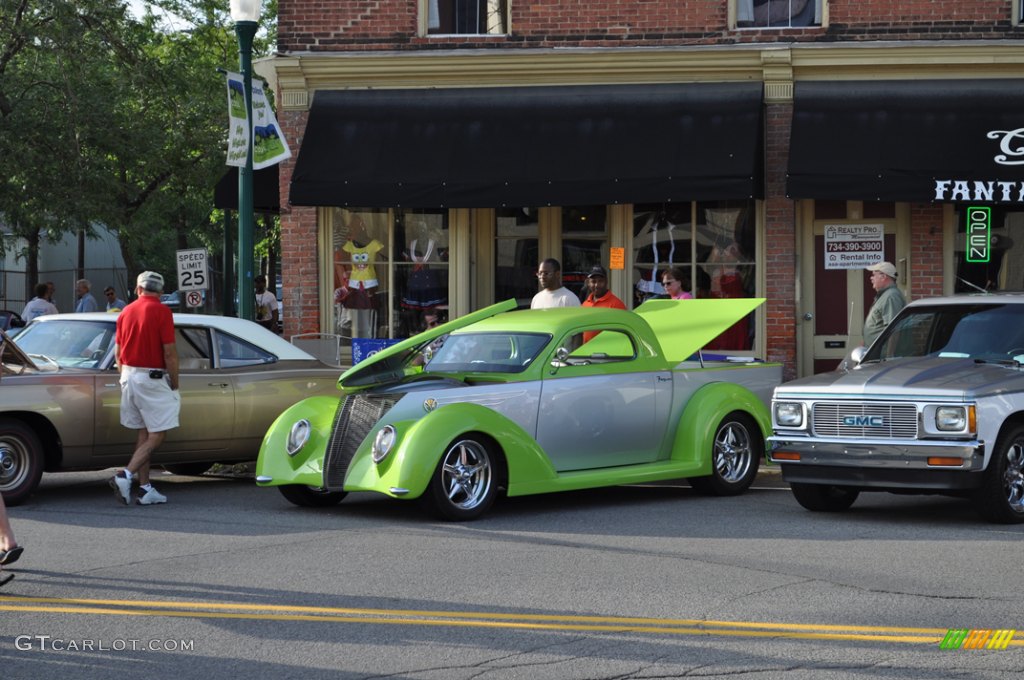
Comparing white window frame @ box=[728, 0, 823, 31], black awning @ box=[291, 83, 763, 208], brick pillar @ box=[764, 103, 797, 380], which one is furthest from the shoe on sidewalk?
white window frame @ box=[728, 0, 823, 31]

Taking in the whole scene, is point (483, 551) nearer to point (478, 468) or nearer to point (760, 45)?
point (478, 468)

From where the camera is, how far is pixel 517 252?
1959 cm

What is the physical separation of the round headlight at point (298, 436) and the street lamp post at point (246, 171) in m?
4.53

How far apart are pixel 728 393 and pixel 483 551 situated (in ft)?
12.9

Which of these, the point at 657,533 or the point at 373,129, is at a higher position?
the point at 373,129

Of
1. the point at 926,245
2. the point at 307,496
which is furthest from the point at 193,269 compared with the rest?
the point at 926,245

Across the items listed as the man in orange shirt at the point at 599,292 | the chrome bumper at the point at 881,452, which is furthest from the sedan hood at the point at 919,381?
the man in orange shirt at the point at 599,292

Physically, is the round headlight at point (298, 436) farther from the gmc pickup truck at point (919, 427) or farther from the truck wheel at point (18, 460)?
the gmc pickup truck at point (919, 427)

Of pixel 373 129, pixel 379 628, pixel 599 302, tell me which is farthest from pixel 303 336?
pixel 379 628

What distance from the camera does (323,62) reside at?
61.9 feet

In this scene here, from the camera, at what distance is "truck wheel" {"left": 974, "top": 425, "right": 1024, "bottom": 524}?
33.5 ft

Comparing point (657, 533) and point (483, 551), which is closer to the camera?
point (483, 551)

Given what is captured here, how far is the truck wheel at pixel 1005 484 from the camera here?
33.5 feet

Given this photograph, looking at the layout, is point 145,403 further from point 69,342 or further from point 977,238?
point 977,238
